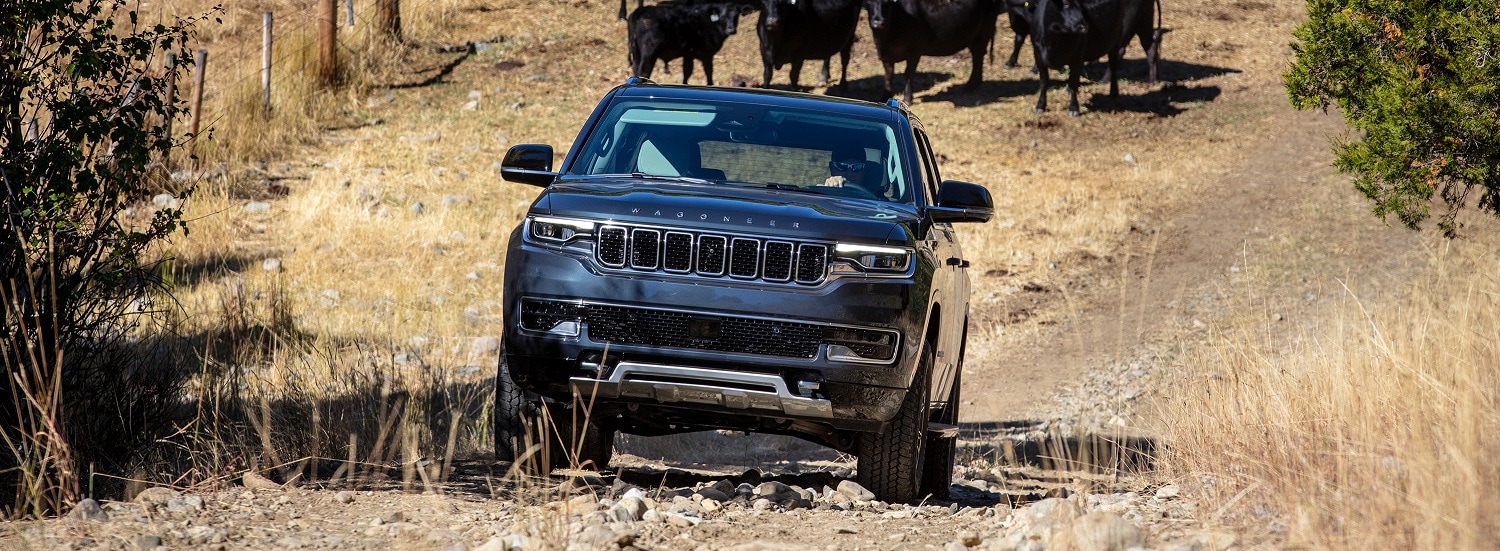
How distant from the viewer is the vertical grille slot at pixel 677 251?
5848 mm

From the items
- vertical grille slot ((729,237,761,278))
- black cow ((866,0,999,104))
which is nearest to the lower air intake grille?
vertical grille slot ((729,237,761,278))

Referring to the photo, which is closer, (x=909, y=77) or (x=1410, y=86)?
(x=1410, y=86)

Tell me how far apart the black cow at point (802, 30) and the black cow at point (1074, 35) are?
2.98 metres

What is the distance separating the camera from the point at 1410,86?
9.15 meters

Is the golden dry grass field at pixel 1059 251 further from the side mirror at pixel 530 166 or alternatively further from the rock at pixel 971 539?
the side mirror at pixel 530 166

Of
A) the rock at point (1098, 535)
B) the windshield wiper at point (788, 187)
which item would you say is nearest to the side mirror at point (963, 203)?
the windshield wiper at point (788, 187)

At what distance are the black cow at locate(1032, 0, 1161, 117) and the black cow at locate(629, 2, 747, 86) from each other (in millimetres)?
4761

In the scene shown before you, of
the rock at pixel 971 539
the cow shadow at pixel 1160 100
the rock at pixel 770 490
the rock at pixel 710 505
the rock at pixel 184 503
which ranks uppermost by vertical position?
the rock at pixel 971 539

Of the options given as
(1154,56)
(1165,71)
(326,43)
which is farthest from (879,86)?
(326,43)

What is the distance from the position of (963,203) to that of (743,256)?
1.35 metres

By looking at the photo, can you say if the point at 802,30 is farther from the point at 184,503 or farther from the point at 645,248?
the point at 184,503

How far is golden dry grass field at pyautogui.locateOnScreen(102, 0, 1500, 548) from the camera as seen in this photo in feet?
18.1

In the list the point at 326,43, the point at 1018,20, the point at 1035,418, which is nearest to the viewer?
the point at 1035,418

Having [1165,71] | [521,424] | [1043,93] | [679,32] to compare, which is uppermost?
[679,32]
